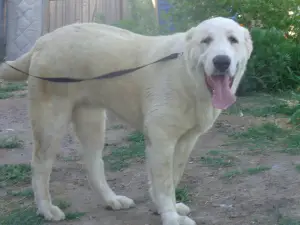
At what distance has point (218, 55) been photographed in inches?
146

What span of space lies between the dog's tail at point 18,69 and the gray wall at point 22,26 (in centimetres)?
888

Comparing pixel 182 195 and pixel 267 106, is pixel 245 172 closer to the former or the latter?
pixel 182 195

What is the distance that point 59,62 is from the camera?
4410 millimetres

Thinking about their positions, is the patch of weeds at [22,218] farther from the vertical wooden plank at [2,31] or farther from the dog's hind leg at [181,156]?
the vertical wooden plank at [2,31]

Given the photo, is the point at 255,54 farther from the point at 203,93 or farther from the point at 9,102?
the point at 203,93

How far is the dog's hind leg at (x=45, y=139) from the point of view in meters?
4.43

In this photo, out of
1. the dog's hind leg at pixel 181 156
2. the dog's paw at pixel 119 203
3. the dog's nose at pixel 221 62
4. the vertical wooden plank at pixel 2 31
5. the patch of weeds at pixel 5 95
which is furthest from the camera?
the vertical wooden plank at pixel 2 31

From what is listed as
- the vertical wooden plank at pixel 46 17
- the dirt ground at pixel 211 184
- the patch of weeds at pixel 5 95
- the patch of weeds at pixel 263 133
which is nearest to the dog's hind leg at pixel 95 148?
the dirt ground at pixel 211 184

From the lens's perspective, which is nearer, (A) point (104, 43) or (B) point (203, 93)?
(B) point (203, 93)

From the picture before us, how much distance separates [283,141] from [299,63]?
124 inches

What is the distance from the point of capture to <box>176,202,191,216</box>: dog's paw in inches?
171

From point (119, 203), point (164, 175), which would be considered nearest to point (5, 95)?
point (119, 203)

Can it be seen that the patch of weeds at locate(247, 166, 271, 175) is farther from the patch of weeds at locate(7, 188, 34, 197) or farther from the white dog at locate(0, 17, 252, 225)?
the patch of weeds at locate(7, 188, 34, 197)

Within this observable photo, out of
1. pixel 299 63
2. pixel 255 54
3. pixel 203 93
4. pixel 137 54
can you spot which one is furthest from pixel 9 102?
pixel 203 93
